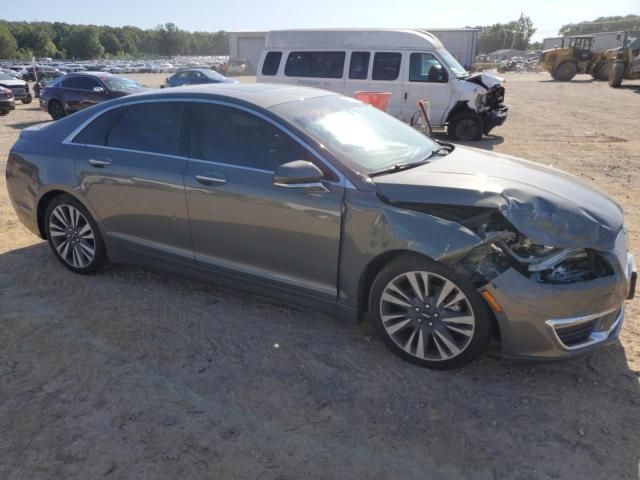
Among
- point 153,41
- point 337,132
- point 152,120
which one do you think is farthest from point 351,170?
point 153,41

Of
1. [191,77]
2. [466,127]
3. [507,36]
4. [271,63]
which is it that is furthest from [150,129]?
[507,36]

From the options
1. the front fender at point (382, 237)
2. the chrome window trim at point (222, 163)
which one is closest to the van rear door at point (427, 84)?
the chrome window trim at point (222, 163)

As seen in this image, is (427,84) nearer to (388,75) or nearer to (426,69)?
(426,69)

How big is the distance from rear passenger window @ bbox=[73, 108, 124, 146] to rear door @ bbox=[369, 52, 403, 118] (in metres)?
8.27

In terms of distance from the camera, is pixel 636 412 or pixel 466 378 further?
pixel 466 378

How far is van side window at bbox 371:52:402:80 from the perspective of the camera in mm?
11539

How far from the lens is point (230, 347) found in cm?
347

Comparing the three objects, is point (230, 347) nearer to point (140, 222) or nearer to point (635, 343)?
point (140, 222)

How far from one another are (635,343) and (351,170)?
7.26 ft

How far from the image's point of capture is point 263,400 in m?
2.95

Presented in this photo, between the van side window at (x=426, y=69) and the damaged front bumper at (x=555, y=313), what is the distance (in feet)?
30.2

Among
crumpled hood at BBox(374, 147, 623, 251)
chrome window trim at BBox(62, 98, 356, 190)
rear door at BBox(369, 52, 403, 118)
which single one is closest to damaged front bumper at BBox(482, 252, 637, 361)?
crumpled hood at BBox(374, 147, 623, 251)

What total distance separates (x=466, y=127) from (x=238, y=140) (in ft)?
30.5

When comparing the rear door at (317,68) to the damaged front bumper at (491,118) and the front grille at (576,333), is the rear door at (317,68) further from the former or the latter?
the front grille at (576,333)
